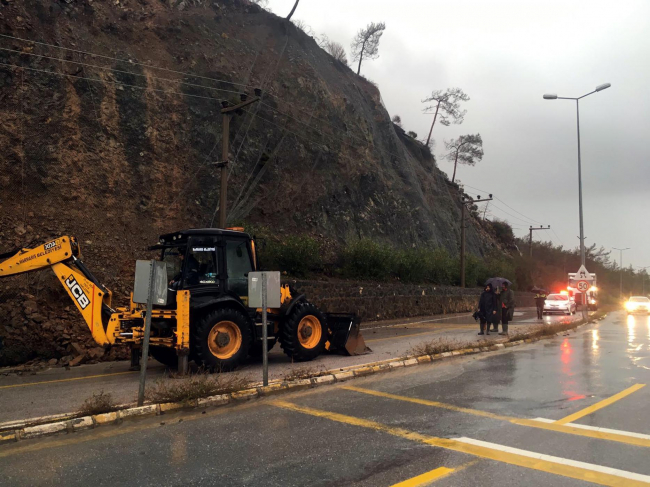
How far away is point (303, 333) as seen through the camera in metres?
11.3

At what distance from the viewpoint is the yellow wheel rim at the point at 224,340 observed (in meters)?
9.68

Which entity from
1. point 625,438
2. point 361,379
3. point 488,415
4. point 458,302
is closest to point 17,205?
point 361,379

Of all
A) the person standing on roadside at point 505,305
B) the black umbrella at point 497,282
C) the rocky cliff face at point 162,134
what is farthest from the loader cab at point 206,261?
the person standing on roadside at point 505,305

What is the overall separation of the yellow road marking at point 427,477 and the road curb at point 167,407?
3880 millimetres

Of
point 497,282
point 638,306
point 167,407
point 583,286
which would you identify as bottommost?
point 638,306

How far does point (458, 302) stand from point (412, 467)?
29906mm

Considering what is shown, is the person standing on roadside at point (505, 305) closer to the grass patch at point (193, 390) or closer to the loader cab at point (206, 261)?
the loader cab at point (206, 261)

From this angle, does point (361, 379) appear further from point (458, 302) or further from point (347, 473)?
point (458, 302)

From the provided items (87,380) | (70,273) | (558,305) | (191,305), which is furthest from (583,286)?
(70,273)

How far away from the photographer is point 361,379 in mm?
9602

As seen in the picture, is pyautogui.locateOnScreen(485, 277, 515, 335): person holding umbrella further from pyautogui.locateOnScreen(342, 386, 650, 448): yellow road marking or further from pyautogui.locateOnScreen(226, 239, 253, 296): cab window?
pyautogui.locateOnScreen(342, 386, 650, 448): yellow road marking

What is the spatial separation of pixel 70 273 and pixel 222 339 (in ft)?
10.3

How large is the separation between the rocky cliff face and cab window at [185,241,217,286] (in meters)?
4.58

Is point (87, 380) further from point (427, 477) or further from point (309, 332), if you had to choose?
point (427, 477)
